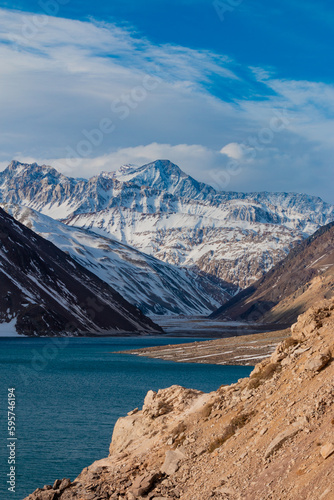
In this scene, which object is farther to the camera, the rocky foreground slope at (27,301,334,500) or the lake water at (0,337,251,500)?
the lake water at (0,337,251,500)

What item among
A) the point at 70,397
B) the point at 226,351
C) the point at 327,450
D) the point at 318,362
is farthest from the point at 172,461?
the point at 226,351

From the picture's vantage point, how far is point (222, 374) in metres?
115

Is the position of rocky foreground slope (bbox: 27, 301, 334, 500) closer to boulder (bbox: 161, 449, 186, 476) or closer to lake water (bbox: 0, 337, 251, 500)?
boulder (bbox: 161, 449, 186, 476)

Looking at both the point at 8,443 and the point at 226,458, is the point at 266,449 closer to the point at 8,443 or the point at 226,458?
the point at 226,458

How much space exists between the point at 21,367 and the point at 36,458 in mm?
73004

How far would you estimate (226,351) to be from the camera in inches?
5758

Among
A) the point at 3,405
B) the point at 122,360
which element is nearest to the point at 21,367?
the point at 122,360

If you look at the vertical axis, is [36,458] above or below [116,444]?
above

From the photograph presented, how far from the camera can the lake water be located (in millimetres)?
43875

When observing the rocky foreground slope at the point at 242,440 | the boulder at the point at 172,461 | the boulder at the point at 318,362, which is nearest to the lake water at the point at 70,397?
the rocky foreground slope at the point at 242,440

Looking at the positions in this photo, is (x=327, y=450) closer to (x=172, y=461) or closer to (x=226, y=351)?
(x=172, y=461)

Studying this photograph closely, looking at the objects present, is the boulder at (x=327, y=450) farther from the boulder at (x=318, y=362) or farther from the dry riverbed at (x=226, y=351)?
the dry riverbed at (x=226, y=351)

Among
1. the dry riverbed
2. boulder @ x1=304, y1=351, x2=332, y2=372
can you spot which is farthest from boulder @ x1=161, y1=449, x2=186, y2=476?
the dry riverbed

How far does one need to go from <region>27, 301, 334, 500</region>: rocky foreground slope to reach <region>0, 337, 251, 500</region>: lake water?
10534 mm
